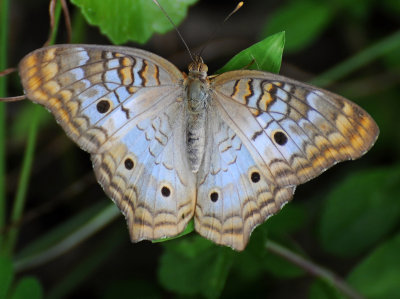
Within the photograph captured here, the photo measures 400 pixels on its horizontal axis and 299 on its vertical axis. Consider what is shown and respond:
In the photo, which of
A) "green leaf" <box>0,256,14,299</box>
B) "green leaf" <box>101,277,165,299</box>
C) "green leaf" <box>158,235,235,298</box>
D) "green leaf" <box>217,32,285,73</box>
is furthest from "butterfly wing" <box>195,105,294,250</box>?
"green leaf" <box>101,277,165,299</box>

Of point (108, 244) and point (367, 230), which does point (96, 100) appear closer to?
point (108, 244)

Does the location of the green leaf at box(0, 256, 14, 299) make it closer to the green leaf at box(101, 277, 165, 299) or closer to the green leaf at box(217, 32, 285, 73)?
the green leaf at box(101, 277, 165, 299)

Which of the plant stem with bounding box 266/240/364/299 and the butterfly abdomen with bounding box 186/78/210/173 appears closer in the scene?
the butterfly abdomen with bounding box 186/78/210/173

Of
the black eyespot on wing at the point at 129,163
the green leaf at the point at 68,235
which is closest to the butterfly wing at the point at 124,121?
the black eyespot on wing at the point at 129,163

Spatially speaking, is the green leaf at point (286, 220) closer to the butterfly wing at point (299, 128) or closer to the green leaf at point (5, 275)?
the butterfly wing at point (299, 128)

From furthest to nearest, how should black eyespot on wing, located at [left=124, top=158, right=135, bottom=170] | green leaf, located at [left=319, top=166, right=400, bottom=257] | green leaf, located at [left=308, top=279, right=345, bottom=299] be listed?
1. green leaf, located at [left=319, top=166, right=400, bottom=257]
2. green leaf, located at [left=308, top=279, right=345, bottom=299]
3. black eyespot on wing, located at [left=124, top=158, right=135, bottom=170]

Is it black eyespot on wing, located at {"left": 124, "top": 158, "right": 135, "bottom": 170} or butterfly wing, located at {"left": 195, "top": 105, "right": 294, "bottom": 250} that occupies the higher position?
black eyespot on wing, located at {"left": 124, "top": 158, "right": 135, "bottom": 170}

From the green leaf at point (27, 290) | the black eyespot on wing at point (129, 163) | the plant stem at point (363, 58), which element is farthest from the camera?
the plant stem at point (363, 58)
